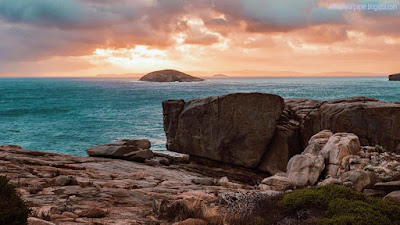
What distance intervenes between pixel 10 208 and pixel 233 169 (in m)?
21.5

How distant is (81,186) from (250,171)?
16.1 metres

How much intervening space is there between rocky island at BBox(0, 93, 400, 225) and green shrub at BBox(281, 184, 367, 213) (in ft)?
0.11

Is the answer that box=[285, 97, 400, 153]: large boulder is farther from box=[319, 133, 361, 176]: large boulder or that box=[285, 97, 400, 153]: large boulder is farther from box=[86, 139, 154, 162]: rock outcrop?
box=[86, 139, 154, 162]: rock outcrop

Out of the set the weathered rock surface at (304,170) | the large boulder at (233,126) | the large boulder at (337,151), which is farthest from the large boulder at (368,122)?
the weathered rock surface at (304,170)

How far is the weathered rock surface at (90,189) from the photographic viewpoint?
369 inches

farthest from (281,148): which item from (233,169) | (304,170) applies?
(304,170)

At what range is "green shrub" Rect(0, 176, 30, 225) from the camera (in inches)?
242

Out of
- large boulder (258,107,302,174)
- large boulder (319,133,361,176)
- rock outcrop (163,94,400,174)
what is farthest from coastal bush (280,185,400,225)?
large boulder (258,107,302,174)

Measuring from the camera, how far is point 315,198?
9.74 meters

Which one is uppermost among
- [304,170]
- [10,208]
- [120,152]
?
[10,208]

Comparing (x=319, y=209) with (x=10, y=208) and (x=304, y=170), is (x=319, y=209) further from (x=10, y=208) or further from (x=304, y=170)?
(x=10, y=208)

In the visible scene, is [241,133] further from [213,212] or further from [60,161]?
[213,212]

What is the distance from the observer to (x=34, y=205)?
994 centimetres

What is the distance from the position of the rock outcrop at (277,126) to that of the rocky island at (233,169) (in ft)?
0.26
